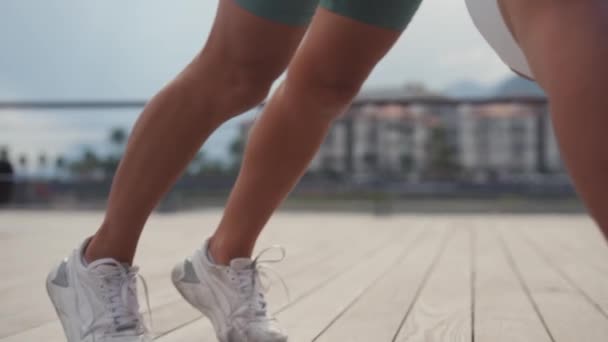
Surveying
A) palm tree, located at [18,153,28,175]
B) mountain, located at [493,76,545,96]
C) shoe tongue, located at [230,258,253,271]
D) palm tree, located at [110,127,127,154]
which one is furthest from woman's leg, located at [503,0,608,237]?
palm tree, located at [18,153,28,175]

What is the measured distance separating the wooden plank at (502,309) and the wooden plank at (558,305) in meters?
0.02

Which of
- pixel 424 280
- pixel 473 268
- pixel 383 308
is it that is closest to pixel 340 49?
pixel 383 308

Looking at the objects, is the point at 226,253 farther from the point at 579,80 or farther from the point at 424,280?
the point at 424,280

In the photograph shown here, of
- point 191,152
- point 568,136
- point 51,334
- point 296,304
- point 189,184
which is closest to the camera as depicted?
point 568,136

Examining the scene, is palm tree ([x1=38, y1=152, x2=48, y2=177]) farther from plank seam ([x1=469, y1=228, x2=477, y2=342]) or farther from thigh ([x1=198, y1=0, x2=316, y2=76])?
thigh ([x1=198, y1=0, x2=316, y2=76])

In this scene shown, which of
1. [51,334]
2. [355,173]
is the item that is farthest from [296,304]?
[355,173]

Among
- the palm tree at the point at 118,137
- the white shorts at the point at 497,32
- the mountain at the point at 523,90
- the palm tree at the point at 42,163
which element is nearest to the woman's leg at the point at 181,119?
the white shorts at the point at 497,32

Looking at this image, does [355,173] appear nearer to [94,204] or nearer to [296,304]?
[94,204]

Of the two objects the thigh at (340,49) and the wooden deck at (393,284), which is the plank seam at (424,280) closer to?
the wooden deck at (393,284)

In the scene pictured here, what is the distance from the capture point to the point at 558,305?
5.12 feet

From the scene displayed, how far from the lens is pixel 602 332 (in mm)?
1266

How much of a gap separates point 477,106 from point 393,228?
1.54 metres

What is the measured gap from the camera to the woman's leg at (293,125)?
3.33 feet

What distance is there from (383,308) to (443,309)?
4.6 inches
